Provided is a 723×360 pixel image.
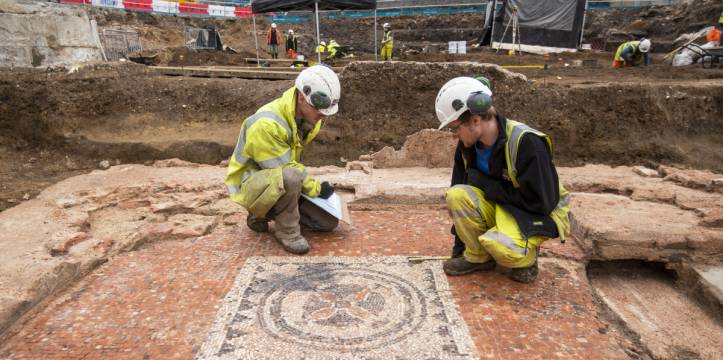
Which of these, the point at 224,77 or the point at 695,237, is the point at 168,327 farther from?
the point at 224,77

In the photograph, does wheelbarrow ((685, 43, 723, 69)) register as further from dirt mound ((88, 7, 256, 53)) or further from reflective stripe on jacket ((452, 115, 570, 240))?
dirt mound ((88, 7, 256, 53))

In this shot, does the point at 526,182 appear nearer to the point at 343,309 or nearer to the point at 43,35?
the point at 343,309

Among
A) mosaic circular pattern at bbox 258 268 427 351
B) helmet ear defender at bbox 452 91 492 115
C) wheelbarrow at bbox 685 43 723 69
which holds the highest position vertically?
wheelbarrow at bbox 685 43 723 69

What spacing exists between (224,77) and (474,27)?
17.3 metres

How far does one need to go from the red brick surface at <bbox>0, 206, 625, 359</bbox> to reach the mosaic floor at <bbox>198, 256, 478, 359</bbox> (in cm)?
12

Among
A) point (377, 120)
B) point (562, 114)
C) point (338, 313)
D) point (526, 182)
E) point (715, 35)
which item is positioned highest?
point (715, 35)

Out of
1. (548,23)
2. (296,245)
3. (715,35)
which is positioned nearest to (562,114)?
(296,245)

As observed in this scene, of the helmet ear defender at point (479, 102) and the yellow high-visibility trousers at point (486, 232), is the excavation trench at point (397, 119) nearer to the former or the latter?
the yellow high-visibility trousers at point (486, 232)

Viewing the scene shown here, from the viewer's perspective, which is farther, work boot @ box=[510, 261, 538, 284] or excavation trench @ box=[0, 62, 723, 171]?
excavation trench @ box=[0, 62, 723, 171]

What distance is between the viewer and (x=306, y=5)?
36.6 feet

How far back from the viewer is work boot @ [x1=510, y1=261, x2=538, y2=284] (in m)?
3.17

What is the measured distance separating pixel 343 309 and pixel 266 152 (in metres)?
1.38

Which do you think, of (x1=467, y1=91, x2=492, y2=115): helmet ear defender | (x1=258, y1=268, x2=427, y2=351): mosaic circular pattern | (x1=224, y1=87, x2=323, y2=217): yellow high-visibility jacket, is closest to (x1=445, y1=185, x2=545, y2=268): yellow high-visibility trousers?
(x1=258, y1=268, x2=427, y2=351): mosaic circular pattern

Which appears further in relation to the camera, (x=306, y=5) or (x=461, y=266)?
(x=306, y=5)
